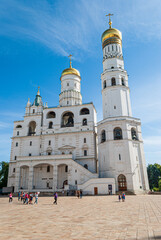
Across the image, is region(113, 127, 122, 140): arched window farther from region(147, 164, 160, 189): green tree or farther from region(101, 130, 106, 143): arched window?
region(147, 164, 160, 189): green tree

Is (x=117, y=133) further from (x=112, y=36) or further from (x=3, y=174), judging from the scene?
(x=3, y=174)

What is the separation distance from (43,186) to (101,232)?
33.5 meters

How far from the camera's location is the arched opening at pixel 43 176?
3875 centimetres

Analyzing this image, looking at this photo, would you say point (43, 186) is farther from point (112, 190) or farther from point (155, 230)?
point (155, 230)

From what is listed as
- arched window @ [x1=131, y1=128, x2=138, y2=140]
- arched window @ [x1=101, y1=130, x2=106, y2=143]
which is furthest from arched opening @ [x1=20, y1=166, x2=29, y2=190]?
arched window @ [x1=131, y1=128, x2=138, y2=140]

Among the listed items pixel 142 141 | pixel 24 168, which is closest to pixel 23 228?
pixel 142 141

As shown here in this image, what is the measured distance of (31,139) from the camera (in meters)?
43.2

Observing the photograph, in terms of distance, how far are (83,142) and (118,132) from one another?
8.09 metres

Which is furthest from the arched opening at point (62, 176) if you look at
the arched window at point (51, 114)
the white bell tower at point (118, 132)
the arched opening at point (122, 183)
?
the arched window at point (51, 114)

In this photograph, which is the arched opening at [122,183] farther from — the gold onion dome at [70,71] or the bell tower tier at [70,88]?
the gold onion dome at [70,71]

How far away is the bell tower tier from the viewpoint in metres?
46.0

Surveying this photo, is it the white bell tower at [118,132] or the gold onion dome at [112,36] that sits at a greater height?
the gold onion dome at [112,36]

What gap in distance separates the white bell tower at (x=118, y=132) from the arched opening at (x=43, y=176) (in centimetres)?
1104

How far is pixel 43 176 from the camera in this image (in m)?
39.4
